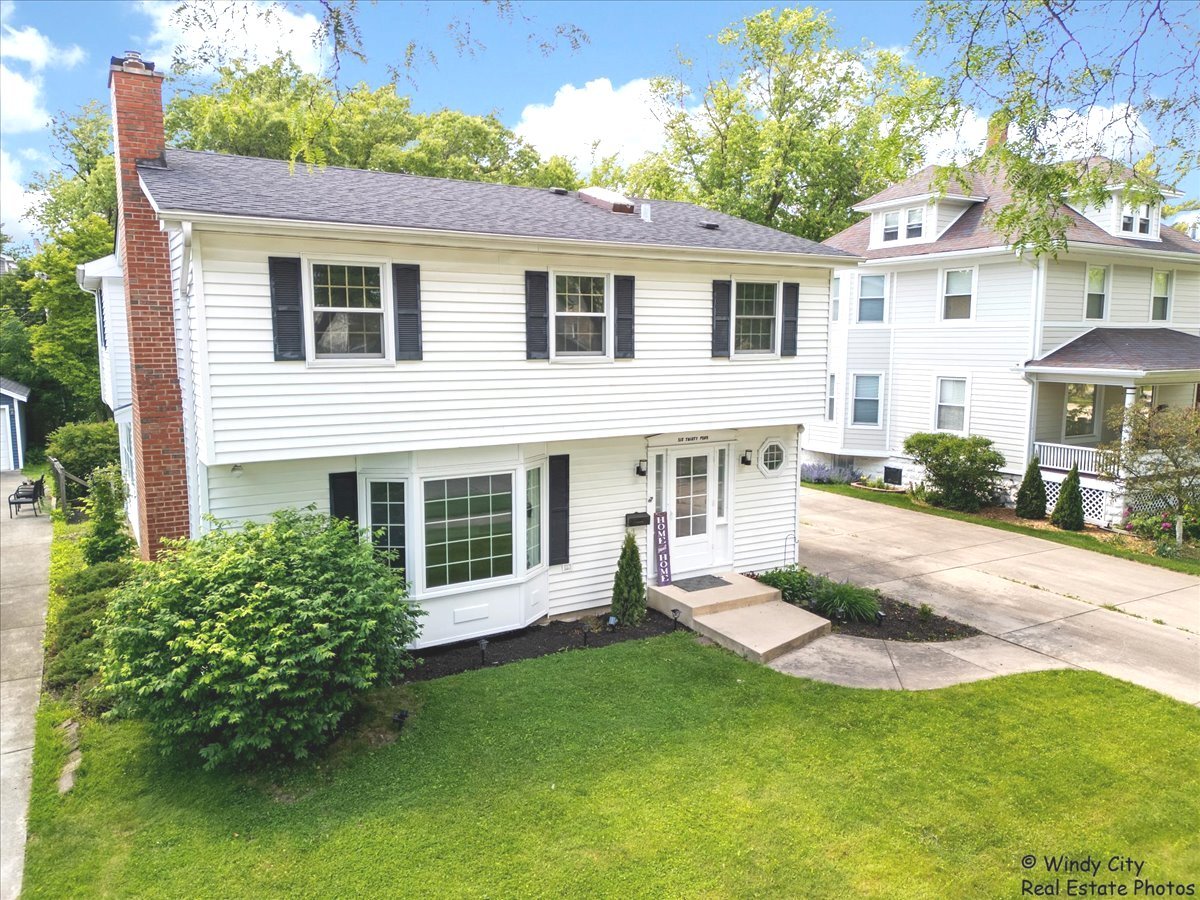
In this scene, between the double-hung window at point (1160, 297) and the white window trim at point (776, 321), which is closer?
the white window trim at point (776, 321)

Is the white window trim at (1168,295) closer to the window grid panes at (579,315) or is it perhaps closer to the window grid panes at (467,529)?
the window grid panes at (579,315)

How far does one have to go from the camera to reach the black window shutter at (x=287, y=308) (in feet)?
26.7

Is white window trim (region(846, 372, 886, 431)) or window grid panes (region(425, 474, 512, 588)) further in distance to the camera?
white window trim (region(846, 372, 886, 431))

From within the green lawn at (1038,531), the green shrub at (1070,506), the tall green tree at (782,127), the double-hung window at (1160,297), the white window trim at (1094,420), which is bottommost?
the green lawn at (1038,531)

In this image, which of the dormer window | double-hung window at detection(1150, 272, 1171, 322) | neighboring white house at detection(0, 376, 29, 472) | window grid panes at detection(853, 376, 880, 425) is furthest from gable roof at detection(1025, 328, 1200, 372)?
neighboring white house at detection(0, 376, 29, 472)

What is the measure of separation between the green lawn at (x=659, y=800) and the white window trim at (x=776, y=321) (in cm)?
498

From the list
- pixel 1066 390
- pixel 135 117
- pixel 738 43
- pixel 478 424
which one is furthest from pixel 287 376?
pixel 738 43

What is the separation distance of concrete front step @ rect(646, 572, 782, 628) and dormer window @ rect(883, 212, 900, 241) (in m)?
13.9

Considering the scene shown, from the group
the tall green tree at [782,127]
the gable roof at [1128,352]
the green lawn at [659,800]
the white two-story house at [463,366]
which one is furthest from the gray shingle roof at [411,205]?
the tall green tree at [782,127]

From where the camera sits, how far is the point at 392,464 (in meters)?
9.21

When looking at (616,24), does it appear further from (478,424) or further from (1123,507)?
(1123,507)

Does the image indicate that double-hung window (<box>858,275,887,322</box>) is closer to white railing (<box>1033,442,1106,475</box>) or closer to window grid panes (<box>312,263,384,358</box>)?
white railing (<box>1033,442,1106,475</box>)

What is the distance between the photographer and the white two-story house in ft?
26.9

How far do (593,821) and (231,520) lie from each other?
5335 millimetres
